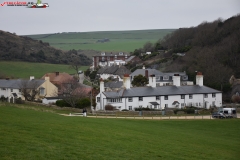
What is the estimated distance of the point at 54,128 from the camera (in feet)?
78.1

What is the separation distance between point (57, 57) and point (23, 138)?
14527 centimetres

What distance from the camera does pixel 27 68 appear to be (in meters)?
131

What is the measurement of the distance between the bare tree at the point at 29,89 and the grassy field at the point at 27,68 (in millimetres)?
44362

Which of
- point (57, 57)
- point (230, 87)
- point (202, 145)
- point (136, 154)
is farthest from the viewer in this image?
point (57, 57)

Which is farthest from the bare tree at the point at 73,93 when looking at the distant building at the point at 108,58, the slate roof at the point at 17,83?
the distant building at the point at 108,58

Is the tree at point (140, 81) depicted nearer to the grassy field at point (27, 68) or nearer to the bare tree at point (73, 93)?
the bare tree at point (73, 93)

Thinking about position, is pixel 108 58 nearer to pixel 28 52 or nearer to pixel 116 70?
pixel 28 52

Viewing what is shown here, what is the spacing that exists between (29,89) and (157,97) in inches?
881

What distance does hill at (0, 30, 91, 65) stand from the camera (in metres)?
143

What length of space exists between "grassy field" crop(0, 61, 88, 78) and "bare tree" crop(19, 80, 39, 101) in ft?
146

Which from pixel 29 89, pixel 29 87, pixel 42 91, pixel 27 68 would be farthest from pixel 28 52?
pixel 29 89

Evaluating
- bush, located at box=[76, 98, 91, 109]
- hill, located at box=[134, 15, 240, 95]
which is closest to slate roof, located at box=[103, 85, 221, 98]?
bush, located at box=[76, 98, 91, 109]

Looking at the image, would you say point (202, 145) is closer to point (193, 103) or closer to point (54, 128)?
point (54, 128)

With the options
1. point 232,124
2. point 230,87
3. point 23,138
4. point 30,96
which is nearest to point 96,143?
point 23,138
